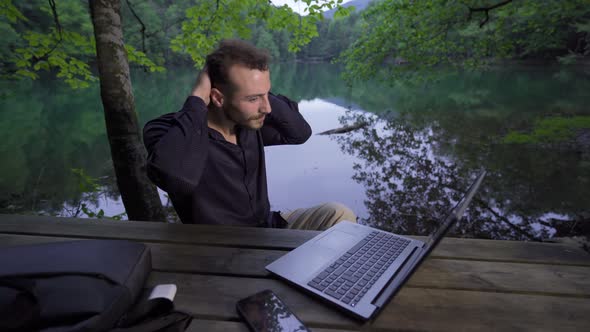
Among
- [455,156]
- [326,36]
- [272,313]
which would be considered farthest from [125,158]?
[326,36]

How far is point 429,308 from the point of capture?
92cm

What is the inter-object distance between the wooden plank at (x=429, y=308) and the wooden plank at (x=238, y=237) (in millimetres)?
264

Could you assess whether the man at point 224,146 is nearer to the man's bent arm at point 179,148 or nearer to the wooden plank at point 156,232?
the man's bent arm at point 179,148

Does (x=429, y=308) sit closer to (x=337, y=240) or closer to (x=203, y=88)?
(x=337, y=240)

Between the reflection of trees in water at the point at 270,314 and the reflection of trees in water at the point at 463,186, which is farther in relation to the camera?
the reflection of trees in water at the point at 463,186

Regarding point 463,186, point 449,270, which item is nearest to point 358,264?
point 449,270

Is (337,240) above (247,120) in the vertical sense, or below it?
below

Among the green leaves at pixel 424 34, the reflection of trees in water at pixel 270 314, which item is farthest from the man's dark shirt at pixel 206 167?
the green leaves at pixel 424 34

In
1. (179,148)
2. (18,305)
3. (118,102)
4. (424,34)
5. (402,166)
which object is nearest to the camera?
(18,305)

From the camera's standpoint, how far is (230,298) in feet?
3.15

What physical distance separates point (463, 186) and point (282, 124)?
4723 mm

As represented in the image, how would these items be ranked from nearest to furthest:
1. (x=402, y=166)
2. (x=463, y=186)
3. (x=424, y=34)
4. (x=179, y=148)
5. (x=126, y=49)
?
(x=179, y=148) → (x=126, y=49) → (x=424, y=34) → (x=463, y=186) → (x=402, y=166)

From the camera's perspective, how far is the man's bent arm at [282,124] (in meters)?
2.23

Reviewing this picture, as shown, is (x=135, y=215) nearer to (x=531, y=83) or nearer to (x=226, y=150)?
(x=226, y=150)
